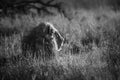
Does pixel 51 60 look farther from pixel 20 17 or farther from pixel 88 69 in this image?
pixel 20 17

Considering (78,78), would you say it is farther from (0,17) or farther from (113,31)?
(0,17)

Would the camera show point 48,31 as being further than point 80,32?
No

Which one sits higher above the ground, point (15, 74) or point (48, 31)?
point (48, 31)

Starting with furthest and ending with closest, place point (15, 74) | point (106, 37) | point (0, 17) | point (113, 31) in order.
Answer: point (0, 17), point (113, 31), point (106, 37), point (15, 74)

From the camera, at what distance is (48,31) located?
3.76 metres

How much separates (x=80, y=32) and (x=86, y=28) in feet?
1.49

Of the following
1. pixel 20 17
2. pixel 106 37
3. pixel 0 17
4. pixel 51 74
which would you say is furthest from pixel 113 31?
pixel 0 17

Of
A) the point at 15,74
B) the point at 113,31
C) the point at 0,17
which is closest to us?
the point at 15,74

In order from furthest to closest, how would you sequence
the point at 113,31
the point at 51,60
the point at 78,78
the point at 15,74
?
the point at 113,31 → the point at 51,60 → the point at 15,74 → the point at 78,78

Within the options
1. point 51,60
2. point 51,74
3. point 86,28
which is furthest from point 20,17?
point 51,74

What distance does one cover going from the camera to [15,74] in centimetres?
290

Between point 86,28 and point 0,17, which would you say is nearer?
point 86,28

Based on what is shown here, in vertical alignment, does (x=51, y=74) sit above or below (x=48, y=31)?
below

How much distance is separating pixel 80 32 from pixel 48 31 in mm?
1095
